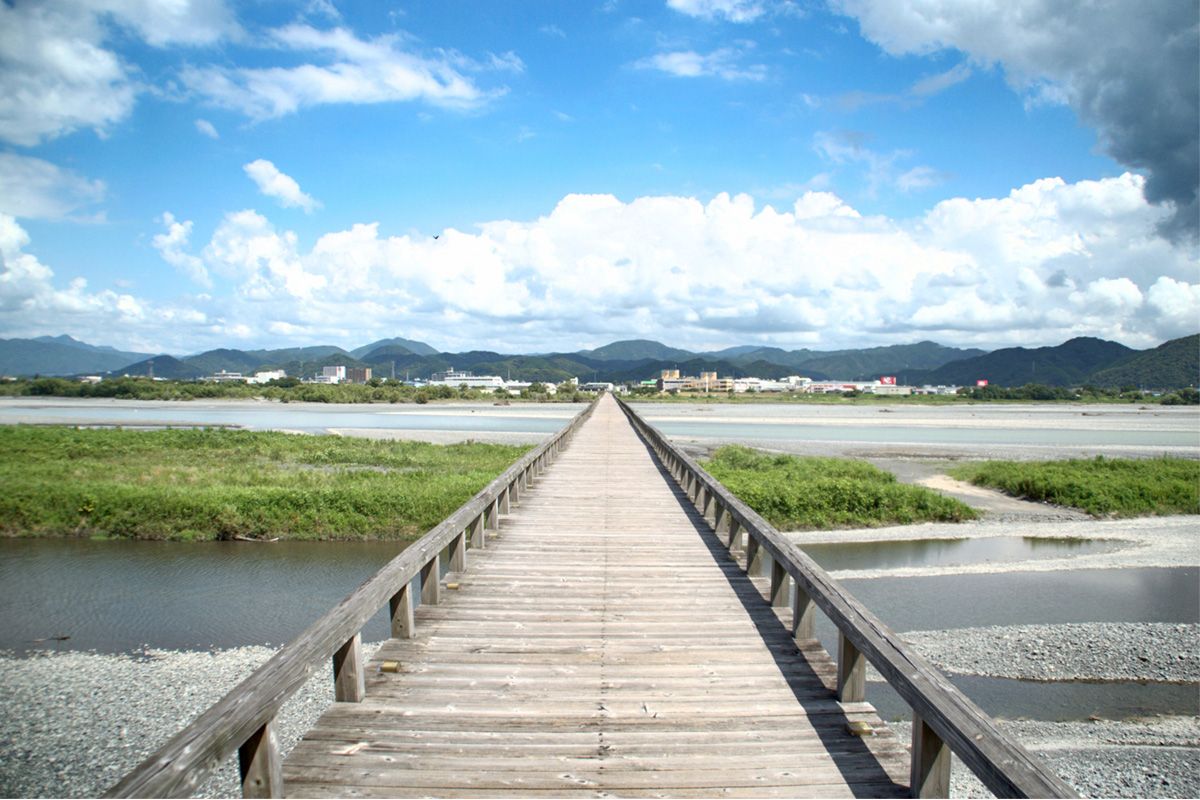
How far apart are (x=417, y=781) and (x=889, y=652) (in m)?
2.48

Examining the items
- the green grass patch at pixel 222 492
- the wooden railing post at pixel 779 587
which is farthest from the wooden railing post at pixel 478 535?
→ the green grass patch at pixel 222 492

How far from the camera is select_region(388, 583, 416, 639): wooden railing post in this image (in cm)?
474

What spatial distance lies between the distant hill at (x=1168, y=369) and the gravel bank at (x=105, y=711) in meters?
232

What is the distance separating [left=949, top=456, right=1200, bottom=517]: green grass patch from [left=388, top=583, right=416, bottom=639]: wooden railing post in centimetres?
2500

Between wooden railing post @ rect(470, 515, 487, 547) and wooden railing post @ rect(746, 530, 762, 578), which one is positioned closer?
wooden railing post @ rect(746, 530, 762, 578)

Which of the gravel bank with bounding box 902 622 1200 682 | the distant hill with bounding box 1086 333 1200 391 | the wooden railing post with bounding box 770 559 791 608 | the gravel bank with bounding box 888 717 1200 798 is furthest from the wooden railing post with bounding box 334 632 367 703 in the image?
the distant hill with bounding box 1086 333 1200 391

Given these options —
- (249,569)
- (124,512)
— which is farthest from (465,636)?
(124,512)

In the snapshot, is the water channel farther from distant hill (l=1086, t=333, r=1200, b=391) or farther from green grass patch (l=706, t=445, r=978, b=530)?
distant hill (l=1086, t=333, r=1200, b=391)

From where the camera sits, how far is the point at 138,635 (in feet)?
35.9

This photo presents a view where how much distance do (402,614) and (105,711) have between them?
6.72 meters

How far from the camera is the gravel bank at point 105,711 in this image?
719 cm

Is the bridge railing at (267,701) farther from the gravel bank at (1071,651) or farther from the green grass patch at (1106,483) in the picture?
the green grass patch at (1106,483)

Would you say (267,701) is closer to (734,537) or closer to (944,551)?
(734,537)

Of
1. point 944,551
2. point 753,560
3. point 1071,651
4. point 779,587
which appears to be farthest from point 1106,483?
point 779,587
